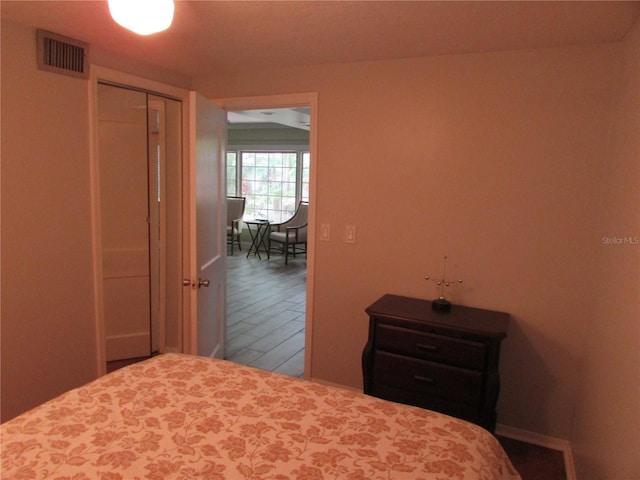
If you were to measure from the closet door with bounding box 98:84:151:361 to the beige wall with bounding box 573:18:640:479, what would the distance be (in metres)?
3.19

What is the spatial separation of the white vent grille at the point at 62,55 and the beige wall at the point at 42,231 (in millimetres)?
39

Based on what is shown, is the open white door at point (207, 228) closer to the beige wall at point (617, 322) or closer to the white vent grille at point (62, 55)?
the white vent grille at point (62, 55)

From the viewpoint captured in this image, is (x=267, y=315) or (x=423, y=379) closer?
(x=423, y=379)

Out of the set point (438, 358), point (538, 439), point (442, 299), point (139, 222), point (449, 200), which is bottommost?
point (538, 439)

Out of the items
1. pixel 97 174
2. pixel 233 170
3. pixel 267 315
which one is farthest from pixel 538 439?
pixel 233 170

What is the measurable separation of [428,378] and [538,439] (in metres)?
0.81

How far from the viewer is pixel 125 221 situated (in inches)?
142

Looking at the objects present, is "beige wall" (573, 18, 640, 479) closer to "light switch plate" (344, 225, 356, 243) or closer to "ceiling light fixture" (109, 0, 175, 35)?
"light switch plate" (344, 225, 356, 243)

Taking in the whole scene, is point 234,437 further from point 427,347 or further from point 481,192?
point 481,192

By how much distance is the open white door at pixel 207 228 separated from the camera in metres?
2.52

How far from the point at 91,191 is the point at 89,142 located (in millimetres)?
276

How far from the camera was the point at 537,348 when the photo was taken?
245 centimetres

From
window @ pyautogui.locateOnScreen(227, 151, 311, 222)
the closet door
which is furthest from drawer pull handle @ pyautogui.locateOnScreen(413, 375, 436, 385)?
A: window @ pyautogui.locateOnScreen(227, 151, 311, 222)

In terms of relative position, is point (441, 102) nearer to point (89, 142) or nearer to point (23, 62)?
point (89, 142)
